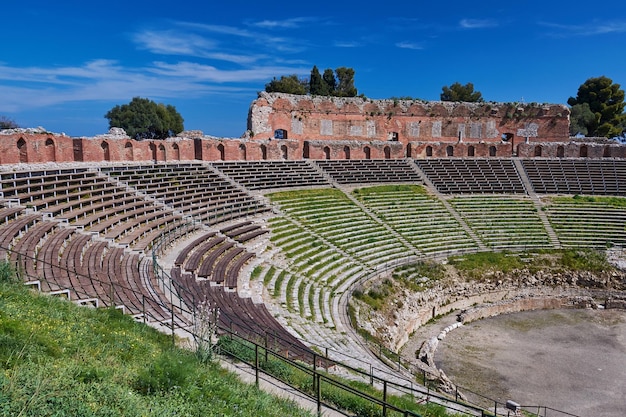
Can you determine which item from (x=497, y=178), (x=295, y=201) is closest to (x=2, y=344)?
(x=295, y=201)

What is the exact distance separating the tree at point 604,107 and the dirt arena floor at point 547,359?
105 feet

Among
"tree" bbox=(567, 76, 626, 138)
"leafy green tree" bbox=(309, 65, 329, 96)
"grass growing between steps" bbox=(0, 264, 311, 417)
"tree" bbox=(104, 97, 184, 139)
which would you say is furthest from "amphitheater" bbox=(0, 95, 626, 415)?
"tree" bbox=(104, 97, 184, 139)

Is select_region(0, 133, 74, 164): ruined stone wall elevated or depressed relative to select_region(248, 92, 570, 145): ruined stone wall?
depressed

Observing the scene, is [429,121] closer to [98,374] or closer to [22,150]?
[22,150]

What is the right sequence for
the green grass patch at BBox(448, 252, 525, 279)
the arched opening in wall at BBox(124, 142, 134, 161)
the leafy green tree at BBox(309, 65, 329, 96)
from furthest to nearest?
the leafy green tree at BBox(309, 65, 329, 96) → the arched opening in wall at BBox(124, 142, 134, 161) → the green grass patch at BBox(448, 252, 525, 279)

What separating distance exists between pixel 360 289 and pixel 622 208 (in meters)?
18.7

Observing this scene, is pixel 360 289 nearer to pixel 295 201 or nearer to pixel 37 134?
pixel 295 201

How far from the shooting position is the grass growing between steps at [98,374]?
4047 mm

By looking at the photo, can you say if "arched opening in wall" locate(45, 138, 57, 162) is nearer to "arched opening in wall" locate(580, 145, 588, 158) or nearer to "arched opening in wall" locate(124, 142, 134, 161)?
"arched opening in wall" locate(124, 142, 134, 161)

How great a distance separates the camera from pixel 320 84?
159ft

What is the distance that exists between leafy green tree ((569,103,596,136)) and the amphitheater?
11.2 metres

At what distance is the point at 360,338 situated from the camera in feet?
42.3

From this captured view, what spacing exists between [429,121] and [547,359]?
85.0 ft

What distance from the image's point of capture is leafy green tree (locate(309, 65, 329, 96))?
Answer: 158 ft
